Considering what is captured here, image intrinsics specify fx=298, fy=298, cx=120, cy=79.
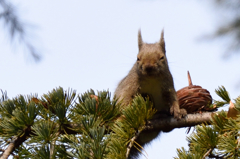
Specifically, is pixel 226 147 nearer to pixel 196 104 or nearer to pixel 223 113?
pixel 223 113

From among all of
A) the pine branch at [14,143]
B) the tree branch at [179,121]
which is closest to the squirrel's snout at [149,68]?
the tree branch at [179,121]

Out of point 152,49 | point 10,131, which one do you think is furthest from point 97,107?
point 152,49

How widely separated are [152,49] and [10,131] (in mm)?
1672

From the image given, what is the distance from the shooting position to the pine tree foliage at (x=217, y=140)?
123 centimetres

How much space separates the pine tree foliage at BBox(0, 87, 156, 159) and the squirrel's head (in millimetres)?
860

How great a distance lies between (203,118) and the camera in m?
1.80

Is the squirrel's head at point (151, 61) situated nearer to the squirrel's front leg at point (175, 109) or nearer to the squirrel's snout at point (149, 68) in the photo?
the squirrel's snout at point (149, 68)

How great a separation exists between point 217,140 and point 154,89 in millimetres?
1301

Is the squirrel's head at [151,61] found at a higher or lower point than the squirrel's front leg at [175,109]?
higher

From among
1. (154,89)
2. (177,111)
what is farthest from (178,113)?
(154,89)

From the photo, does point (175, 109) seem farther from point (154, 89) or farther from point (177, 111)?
point (154, 89)

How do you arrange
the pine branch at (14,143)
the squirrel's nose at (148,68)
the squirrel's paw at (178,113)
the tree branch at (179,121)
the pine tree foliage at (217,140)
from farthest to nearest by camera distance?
the squirrel's nose at (148,68) → the squirrel's paw at (178,113) → the tree branch at (179,121) → the pine branch at (14,143) → the pine tree foliage at (217,140)

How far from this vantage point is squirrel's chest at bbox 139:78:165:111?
8.46 feet

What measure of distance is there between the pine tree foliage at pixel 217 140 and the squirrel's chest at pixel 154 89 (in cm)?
110
